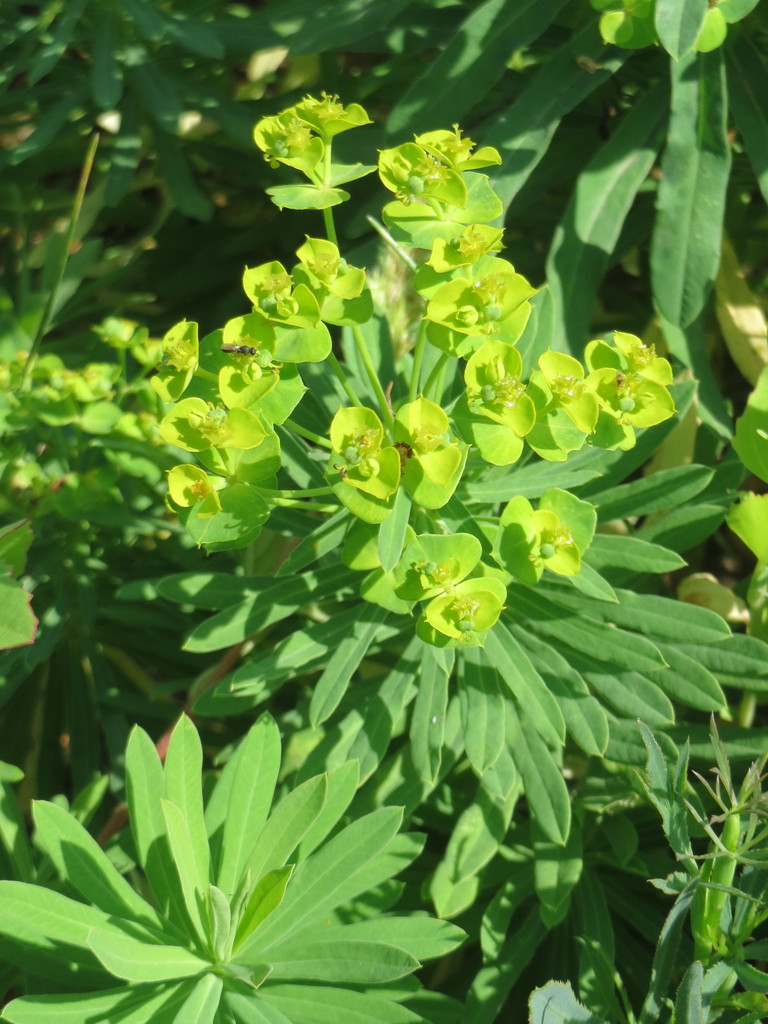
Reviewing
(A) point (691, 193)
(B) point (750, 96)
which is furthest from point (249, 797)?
(B) point (750, 96)

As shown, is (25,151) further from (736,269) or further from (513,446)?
(736,269)

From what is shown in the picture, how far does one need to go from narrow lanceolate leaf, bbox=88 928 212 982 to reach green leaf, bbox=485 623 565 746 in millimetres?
560

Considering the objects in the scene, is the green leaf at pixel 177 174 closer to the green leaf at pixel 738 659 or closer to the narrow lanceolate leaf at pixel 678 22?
the narrow lanceolate leaf at pixel 678 22

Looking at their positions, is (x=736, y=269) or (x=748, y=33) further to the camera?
(x=736, y=269)

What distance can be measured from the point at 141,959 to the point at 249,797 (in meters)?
0.27

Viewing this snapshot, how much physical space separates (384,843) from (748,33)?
174 cm

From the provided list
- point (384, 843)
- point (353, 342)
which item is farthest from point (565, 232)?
point (384, 843)

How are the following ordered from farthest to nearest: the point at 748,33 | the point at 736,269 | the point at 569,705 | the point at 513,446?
the point at 736,269 → the point at 748,33 → the point at 569,705 → the point at 513,446

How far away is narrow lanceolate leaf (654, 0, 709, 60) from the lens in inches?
60.7

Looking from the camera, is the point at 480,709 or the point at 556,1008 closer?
the point at 556,1008

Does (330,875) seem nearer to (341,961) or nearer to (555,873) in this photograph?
(341,961)

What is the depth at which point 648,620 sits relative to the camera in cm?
151

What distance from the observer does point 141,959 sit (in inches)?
47.4

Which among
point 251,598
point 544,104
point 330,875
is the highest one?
point 544,104
